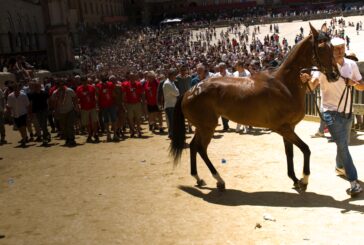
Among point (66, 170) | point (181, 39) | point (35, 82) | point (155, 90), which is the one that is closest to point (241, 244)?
point (66, 170)

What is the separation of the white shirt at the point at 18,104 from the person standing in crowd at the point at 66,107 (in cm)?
111

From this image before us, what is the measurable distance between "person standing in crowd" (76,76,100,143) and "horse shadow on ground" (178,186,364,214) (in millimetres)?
6117

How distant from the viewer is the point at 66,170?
8992mm

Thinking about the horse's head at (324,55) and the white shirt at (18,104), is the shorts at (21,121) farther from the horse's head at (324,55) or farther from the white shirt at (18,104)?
the horse's head at (324,55)

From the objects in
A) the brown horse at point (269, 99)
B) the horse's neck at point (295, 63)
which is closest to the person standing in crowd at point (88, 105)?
the brown horse at point (269, 99)

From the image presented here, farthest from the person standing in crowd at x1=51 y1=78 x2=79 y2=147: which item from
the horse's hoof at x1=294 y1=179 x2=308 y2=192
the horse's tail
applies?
the horse's hoof at x1=294 y1=179 x2=308 y2=192

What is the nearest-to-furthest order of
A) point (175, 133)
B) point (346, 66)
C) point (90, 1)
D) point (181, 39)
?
point (346, 66) → point (175, 133) → point (181, 39) → point (90, 1)

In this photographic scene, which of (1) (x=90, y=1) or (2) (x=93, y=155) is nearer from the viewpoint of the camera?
(2) (x=93, y=155)

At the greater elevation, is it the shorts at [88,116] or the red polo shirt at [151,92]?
the red polo shirt at [151,92]

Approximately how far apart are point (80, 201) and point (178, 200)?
1546mm

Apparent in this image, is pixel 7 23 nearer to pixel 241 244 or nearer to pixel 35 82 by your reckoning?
pixel 35 82

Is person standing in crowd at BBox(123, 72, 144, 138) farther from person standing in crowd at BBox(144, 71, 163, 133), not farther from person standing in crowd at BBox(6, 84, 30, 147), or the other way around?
person standing in crowd at BBox(6, 84, 30, 147)

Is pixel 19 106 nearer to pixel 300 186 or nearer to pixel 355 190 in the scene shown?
pixel 300 186

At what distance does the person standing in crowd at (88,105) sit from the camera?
1227 centimetres
